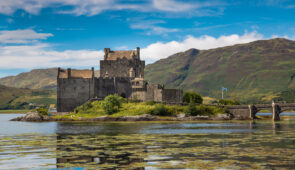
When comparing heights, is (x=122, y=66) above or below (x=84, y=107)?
above

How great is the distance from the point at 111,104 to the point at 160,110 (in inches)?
564

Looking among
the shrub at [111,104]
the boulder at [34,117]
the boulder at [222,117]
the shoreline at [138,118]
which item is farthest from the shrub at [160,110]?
the boulder at [34,117]

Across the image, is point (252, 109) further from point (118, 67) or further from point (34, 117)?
point (34, 117)

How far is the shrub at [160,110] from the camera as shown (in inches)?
4181

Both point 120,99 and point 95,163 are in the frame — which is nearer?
point 95,163

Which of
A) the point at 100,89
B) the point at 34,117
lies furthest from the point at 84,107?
the point at 34,117

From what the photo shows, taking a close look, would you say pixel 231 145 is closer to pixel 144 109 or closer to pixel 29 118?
pixel 144 109

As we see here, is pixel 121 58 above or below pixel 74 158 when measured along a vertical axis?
above

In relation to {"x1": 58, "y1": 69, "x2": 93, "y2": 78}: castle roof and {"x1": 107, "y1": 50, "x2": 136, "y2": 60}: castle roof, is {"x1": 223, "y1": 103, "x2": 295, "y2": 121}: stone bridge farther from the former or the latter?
{"x1": 58, "y1": 69, "x2": 93, "y2": 78}: castle roof

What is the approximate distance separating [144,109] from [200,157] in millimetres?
76475

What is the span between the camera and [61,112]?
11625 centimetres

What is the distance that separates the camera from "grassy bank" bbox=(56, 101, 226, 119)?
351ft

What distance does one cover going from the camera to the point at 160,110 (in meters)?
106

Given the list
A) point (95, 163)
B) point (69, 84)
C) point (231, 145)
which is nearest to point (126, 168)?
point (95, 163)
